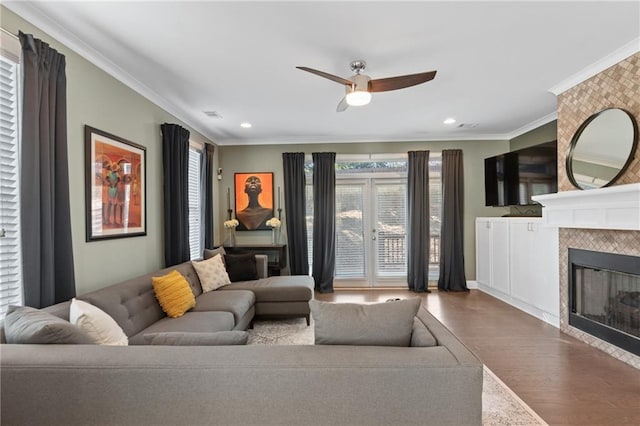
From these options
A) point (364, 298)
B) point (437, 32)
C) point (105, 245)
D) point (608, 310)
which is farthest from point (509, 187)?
point (105, 245)

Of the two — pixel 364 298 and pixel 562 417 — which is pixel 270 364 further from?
pixel 364 298

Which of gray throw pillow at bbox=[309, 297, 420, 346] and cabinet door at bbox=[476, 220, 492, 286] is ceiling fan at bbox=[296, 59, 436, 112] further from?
cabinet door at bbox=[476, 220, 492, 286]

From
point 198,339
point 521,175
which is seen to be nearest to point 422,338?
point 198,339

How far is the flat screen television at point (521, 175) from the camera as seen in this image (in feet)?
13.1

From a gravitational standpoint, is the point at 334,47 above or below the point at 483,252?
above

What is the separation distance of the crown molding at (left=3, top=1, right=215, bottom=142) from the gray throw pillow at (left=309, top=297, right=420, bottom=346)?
8.34 ft

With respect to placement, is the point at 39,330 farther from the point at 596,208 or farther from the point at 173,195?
the point at 596,208

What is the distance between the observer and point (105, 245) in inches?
110

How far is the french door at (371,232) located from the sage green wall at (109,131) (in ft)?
9.80

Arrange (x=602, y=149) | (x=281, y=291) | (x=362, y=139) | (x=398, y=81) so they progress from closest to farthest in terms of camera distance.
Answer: (x=398, y=81), (x=602, y=149), (x=281, y=291), (x=362, y=139)

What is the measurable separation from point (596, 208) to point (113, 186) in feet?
14.2

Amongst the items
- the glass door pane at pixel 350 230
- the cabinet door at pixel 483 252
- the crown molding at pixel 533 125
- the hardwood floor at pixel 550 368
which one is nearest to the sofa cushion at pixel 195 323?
the hardwood floor at pixel 550 368

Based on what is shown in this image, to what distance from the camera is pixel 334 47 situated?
100 inches

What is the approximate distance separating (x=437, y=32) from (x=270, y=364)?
2445 mm
